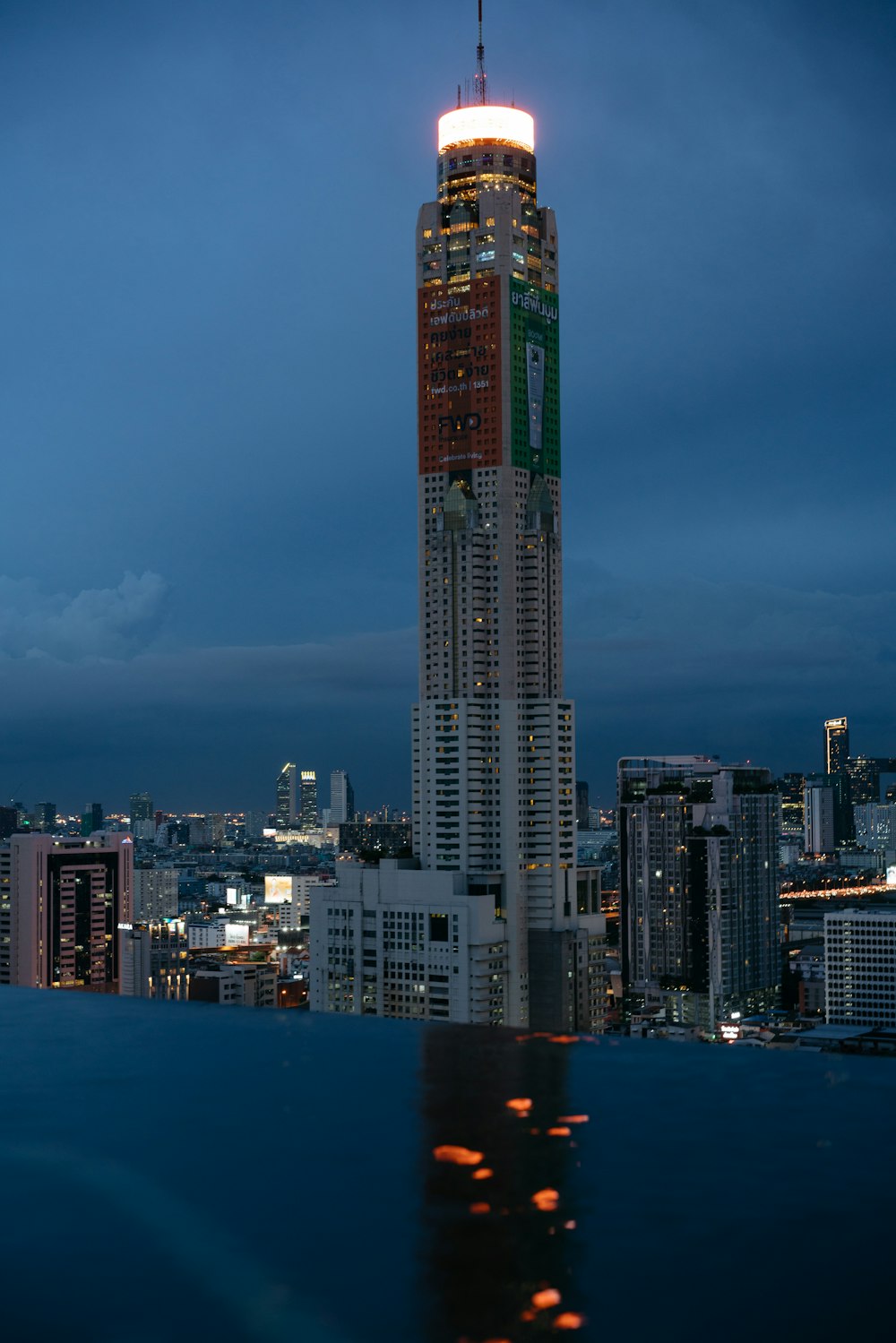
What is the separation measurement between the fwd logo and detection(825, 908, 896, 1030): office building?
564 inches

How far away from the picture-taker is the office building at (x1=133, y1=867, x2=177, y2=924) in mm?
50938

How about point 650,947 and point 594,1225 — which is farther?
point 650,947

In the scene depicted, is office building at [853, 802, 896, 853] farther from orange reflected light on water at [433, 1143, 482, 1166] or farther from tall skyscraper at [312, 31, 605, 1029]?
orange reflected light on water at [433, 1143, 482, 1166]

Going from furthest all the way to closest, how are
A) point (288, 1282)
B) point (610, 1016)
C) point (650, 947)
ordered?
1. point (650, 947)
2. point (610, 1016)
3. point (288, 1282)

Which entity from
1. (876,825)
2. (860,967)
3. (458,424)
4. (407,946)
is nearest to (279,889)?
(860,967)

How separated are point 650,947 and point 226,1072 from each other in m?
31.4

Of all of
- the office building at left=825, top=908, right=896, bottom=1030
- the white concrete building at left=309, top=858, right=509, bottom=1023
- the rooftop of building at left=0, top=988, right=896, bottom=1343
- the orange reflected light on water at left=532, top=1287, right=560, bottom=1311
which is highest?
the rooftop of building at left=0, top=988, right=896, bottom=1343

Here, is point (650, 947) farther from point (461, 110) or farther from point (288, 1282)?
point (288, 1282)

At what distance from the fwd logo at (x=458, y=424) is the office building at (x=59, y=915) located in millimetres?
16488

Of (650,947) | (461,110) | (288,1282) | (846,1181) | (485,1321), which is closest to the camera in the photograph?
(485,1321)

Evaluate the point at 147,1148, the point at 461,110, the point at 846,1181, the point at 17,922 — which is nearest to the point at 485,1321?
the point at 846,1181

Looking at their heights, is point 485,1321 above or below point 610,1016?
above

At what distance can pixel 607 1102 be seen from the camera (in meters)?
2.31

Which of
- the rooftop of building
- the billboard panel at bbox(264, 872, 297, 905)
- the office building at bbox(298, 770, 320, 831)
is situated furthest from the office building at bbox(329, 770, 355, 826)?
the rooftop of building
